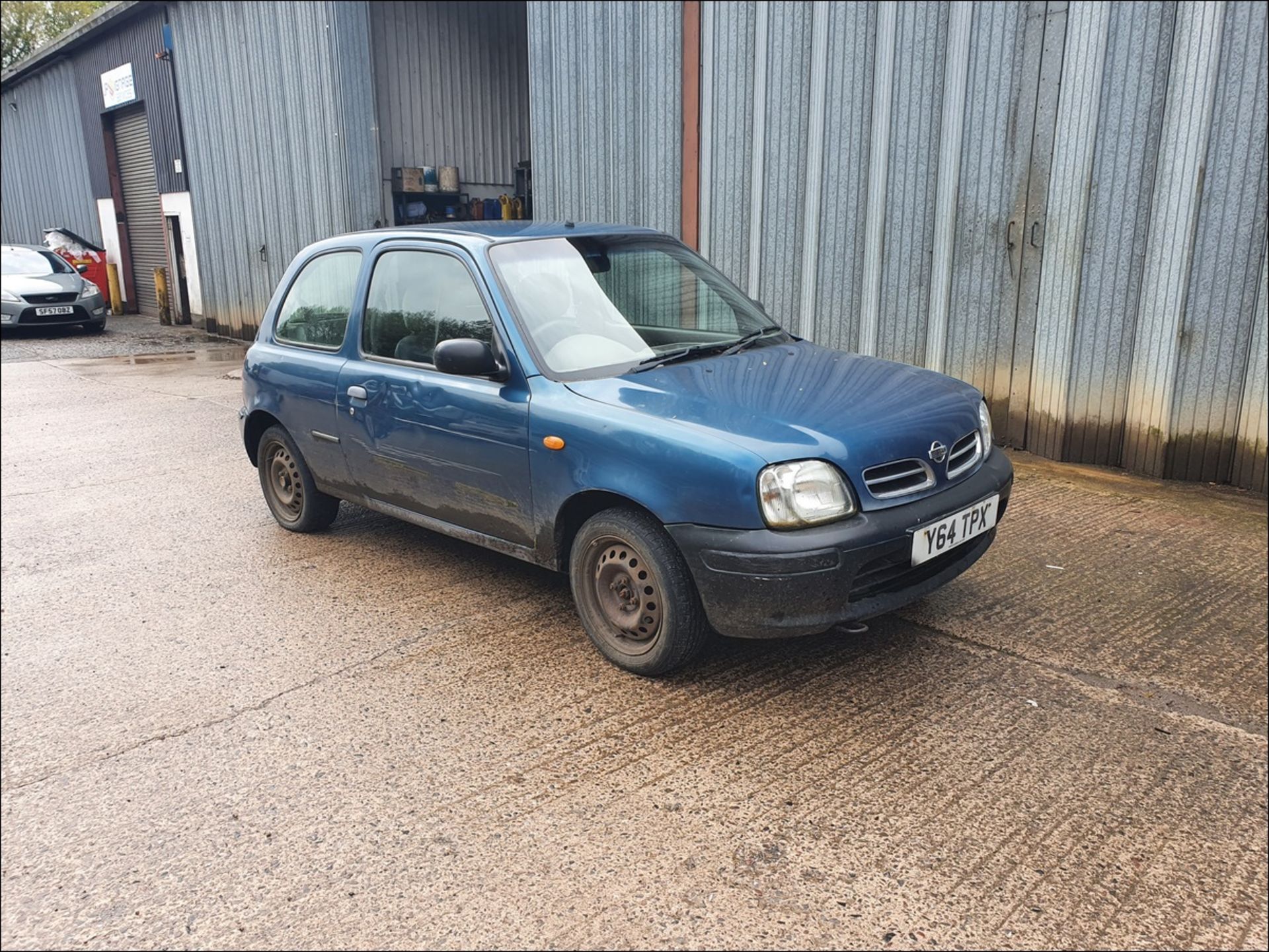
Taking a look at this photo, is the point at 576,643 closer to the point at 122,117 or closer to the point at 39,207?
the point at 122,117

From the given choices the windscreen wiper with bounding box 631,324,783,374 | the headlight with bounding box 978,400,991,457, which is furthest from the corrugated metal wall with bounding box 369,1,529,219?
the headlight with bounding box 978,400,991,457

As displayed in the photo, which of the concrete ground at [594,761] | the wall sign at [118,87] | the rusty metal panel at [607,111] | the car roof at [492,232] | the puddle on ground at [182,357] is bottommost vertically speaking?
the puddle on ground at [182,357]

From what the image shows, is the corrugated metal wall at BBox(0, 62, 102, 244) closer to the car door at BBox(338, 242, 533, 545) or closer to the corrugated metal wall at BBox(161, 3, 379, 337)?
the corrugated metal wall at BBox(161, 3, 379, 337)

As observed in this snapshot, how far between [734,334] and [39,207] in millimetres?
26190

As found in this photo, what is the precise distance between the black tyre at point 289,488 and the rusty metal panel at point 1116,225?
16.3ft

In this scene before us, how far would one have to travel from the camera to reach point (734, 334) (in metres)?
4.43

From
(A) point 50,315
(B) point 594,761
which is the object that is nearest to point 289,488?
(B) point 594,761

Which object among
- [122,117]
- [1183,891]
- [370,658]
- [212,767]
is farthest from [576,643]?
[122,117]

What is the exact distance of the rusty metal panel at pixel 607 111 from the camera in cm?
889

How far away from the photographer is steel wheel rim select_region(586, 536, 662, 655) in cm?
355

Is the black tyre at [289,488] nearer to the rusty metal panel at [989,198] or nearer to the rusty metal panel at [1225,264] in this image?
the rusty metal panel at [989,198]

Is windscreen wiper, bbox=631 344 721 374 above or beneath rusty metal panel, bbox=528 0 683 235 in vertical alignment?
beneath

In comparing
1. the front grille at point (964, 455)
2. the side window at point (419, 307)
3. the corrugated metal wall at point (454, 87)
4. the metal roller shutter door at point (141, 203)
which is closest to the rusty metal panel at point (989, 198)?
the front grille at point (964, 455)

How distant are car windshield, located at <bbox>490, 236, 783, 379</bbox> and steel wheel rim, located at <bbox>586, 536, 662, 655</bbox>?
2.43 feet
